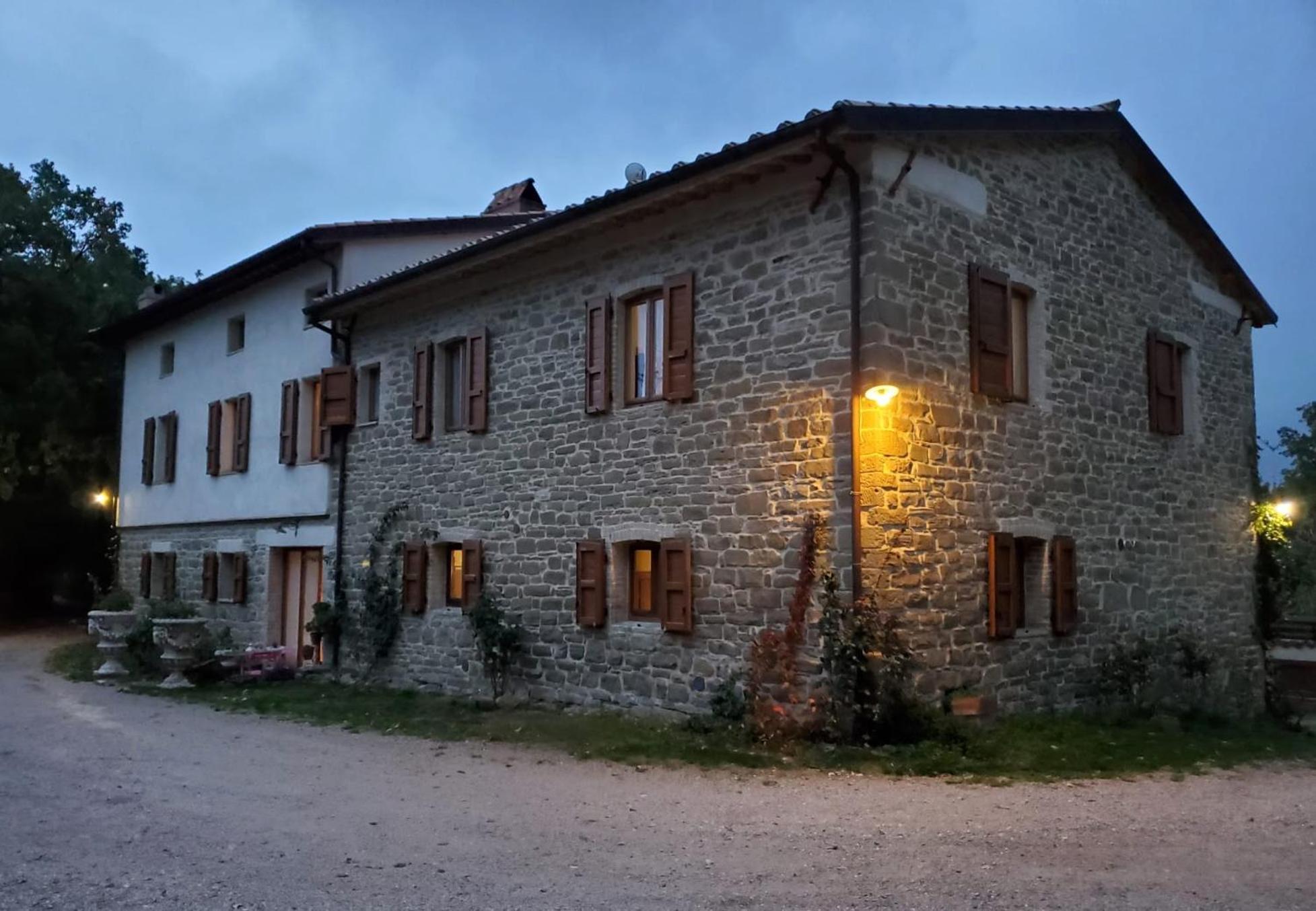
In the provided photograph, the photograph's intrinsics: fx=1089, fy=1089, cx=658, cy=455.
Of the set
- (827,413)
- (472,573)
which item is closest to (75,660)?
(472,573)

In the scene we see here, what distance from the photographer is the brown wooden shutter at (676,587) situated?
10.1 m

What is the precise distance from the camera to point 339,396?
15078 mm

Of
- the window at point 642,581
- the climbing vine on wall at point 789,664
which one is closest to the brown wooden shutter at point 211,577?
the window at point 642,581

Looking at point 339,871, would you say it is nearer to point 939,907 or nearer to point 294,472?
point 939,907

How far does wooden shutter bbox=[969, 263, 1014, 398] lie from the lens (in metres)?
10.1

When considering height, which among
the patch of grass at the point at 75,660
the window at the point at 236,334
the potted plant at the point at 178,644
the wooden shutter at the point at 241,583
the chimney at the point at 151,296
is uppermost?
the chimney at the point at 151,296

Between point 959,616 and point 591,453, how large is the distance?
4116 millimetres

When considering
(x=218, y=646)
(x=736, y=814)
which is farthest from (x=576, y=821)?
(x=218, y=646)

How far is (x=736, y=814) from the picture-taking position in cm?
696

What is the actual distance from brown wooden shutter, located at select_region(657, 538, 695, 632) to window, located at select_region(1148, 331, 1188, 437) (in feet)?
19.8

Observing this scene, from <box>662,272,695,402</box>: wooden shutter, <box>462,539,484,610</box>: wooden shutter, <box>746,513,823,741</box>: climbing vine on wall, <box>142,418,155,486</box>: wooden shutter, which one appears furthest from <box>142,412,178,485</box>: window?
<box>746,513,823,741</box>: climbing vine on wall

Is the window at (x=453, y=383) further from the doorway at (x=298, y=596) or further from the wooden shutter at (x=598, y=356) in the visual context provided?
the doorway at (x=298, y=596)

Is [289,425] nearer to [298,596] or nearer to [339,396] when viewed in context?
[339,396]

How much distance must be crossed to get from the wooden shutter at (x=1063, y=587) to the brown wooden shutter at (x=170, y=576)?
15.0 m
